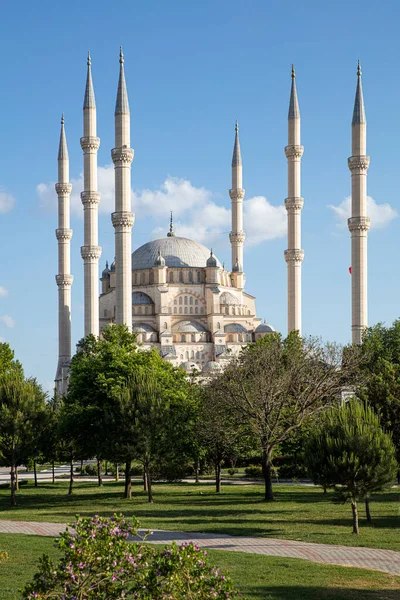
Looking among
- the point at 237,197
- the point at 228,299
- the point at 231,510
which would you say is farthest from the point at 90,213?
the point at 231,510

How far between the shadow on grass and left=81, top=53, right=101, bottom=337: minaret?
57.9 meters

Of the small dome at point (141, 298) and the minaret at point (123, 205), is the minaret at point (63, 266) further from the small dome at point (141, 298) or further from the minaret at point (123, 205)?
the minaret at point (123, 205)

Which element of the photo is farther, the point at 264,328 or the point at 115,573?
the point at 264,328

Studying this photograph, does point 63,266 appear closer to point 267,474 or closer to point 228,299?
point 228,299

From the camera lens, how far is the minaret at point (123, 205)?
6862 cm

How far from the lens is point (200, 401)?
138 feet

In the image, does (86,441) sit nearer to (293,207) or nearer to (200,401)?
(200,401)

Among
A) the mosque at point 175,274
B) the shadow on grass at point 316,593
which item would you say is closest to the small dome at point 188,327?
the mosque at point 175,274

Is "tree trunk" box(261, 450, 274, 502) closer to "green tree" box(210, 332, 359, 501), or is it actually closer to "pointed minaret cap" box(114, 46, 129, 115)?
"green tree" box(210, 332, 359, 501)

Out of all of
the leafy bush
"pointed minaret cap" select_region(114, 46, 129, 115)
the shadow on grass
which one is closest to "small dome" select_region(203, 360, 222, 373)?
"pointed minaret cap" select_region(114, 46, 129, 115)

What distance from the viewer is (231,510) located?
3272 centimetres

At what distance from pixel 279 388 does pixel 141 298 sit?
63.9m

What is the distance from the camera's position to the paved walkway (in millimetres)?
20609

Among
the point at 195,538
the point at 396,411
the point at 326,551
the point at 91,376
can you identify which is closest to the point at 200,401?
the point at 91,376
